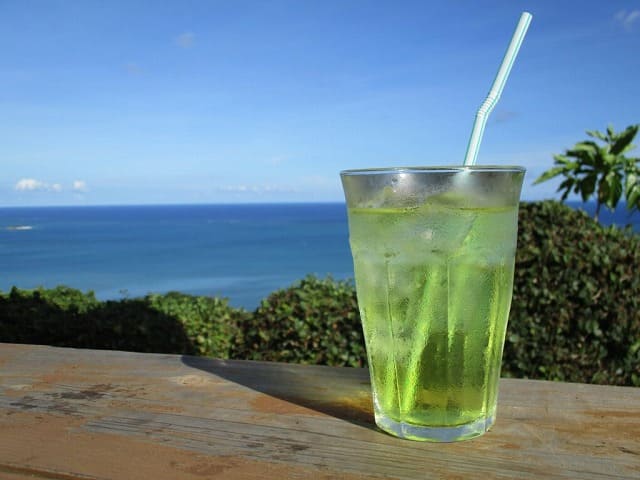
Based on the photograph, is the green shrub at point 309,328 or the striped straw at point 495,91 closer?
the striped straw at point 495,91

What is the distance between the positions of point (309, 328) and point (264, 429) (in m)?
3.20

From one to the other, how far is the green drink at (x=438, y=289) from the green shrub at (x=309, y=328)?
3.00 metres

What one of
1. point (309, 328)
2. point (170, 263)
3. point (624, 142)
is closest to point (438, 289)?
point (309, 328)

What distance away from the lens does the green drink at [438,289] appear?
1.28 meters

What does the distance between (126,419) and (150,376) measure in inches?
13.8

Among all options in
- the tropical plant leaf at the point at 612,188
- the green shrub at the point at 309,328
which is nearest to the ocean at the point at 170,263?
the tropical plant leaf at the point at 612,188

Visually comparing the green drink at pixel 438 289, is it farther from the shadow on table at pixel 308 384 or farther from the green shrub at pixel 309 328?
the green shrub at pixel 309 328

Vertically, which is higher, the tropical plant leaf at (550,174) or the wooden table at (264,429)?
the tropical plant leaf at (550,174)

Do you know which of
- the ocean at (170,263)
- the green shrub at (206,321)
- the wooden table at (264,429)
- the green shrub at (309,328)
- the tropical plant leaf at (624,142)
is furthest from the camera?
the ocean at (170,263)

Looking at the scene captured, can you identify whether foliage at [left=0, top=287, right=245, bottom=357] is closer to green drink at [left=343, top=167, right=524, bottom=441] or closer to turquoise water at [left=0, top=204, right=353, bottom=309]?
green drink at [left=343, top=167, right=524, bottom=441]

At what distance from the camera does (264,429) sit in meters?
1.33

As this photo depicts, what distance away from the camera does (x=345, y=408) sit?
148 centimetres

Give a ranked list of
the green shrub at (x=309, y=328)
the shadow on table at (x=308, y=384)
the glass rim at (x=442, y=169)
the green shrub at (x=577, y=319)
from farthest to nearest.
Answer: the green shrub at (x=309, y=328) → the green shrub at (x=577, y=319) → the shadow on table at (x=308, y=384) → the glass rim at (x=442, y=169)

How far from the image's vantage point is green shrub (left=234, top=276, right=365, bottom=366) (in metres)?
4.38
